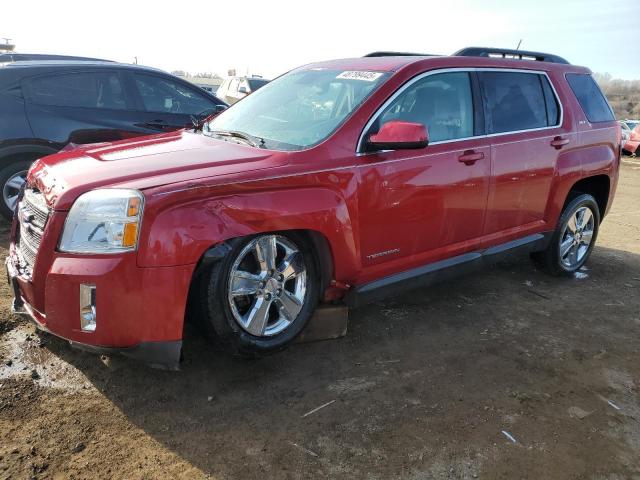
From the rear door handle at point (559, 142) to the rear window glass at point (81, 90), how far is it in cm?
437

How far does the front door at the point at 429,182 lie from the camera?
3232 mm

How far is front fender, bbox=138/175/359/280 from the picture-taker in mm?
2451

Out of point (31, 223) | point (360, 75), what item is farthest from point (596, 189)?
point (31, 223)

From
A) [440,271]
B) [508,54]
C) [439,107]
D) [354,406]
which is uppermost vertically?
[508,54]

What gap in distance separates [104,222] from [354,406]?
61.9 inches

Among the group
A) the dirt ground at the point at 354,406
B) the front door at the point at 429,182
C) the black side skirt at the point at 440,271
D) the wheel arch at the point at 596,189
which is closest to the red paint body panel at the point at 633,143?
the wheel arch at the point at 596,189

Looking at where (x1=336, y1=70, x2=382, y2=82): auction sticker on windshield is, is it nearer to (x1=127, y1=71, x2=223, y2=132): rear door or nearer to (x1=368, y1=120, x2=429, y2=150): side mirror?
(x1=368, y1=120, x2=429, y2=150): side mirror

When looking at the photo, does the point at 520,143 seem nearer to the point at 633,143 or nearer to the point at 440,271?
the point at 440,271

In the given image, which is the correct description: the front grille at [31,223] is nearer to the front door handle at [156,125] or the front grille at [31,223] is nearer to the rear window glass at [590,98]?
the front door handle at [156,125]

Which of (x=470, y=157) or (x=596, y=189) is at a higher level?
(x=470, y=157)

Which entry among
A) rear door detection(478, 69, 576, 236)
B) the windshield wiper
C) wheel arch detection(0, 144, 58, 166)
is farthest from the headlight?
wheel arch detection(0, 144, 58, 166)

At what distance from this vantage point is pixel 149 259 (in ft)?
8.00

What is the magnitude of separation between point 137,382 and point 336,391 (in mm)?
1099

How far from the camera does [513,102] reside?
13.6 ft
